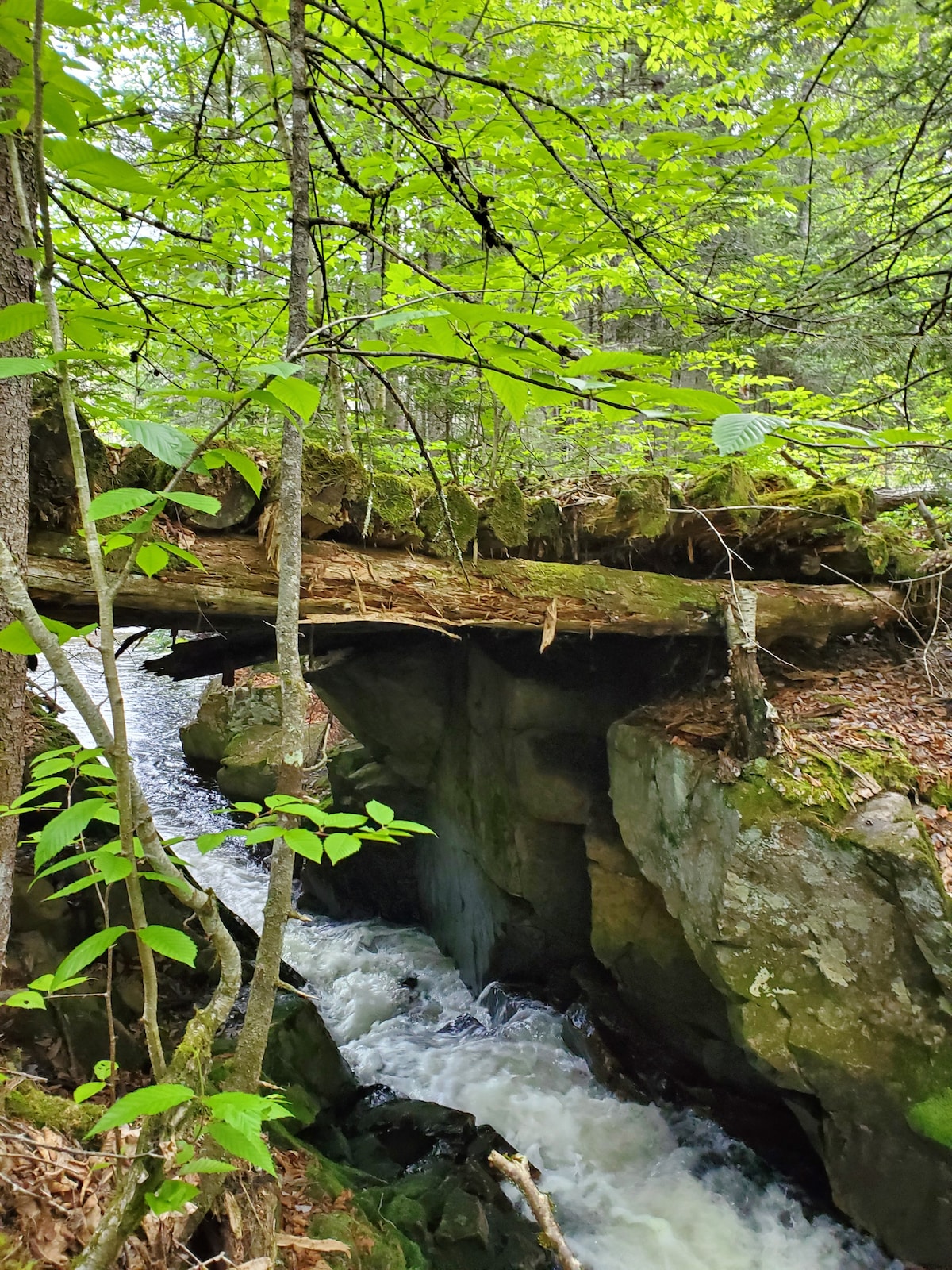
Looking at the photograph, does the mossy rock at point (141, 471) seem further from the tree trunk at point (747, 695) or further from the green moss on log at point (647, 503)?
the tree trunk at point (747, 695)

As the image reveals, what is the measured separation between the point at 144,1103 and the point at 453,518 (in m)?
2.72

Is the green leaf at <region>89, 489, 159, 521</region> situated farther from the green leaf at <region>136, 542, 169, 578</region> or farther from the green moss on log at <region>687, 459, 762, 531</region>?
the green moss on log at <region>687, 459, 762, 531</region>

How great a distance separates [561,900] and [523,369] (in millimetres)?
5093

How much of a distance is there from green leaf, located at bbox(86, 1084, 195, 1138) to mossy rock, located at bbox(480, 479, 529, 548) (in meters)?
2.90

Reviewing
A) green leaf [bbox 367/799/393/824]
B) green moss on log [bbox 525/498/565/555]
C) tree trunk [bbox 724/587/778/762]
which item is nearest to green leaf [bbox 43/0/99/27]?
green leaf [bbox 367/799/393/824]

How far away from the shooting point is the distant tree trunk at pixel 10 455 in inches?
72.7

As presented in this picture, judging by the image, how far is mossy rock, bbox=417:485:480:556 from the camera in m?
3.42

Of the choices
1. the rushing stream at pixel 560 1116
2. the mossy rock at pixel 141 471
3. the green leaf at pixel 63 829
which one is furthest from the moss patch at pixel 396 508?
the rushing stream at pixel 560 1116

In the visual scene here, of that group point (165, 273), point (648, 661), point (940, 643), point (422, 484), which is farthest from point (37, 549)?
point (940, 643)

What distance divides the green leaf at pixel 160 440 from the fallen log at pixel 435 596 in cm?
146

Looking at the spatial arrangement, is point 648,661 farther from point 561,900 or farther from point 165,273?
point 165,273

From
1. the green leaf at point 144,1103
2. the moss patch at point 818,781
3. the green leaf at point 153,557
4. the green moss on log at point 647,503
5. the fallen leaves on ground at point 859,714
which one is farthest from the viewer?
the green moss on log at point 647,503

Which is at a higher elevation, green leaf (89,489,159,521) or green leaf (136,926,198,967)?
green leaf (89,489,159,521)

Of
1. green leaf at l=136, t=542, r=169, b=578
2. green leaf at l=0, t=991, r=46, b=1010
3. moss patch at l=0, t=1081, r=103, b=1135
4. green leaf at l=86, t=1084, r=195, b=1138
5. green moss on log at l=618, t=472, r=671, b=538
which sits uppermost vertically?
green moss on log at l=618, t=472, r=671, b=538
